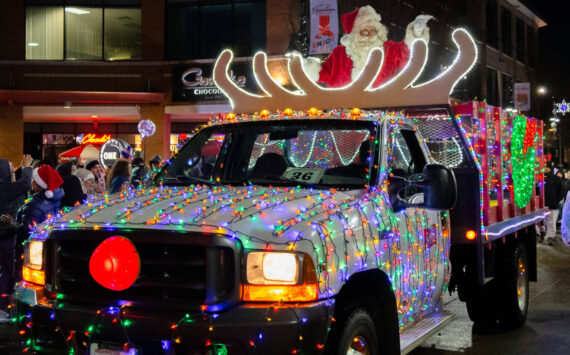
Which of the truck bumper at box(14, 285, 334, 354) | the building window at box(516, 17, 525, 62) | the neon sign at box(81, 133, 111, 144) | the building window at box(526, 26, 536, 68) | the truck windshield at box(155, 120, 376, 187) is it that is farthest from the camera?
the building window at box(526, 26, 536, 68)

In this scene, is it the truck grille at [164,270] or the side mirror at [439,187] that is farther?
the side mirror at [439,187]

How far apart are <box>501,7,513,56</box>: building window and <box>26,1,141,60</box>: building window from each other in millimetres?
23684

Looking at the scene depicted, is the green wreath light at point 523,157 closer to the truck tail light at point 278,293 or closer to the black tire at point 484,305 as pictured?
the black tire at point 484,305

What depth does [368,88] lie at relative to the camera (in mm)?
6832

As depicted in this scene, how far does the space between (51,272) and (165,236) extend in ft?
2.79

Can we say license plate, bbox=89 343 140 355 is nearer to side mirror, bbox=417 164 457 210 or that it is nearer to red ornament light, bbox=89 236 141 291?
red ornament light, bbox=89 236 141 291

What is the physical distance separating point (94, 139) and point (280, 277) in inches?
1081

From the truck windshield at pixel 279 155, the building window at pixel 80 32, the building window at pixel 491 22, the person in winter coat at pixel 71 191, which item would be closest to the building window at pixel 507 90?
the building window at pixel 491 22

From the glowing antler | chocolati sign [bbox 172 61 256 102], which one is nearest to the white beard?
chocolati sign [bbox 172 61 256 102]

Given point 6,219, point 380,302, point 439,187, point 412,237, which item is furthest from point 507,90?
point 380,302

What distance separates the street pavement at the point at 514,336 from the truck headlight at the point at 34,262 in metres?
2.67

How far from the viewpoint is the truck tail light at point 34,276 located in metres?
4.34

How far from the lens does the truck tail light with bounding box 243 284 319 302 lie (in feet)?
12.5

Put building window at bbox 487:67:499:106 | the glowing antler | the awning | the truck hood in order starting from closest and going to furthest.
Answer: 1. the truck hood
2. the glowing antler
3. the awning
4. building window at bbox 487:67:499:106
